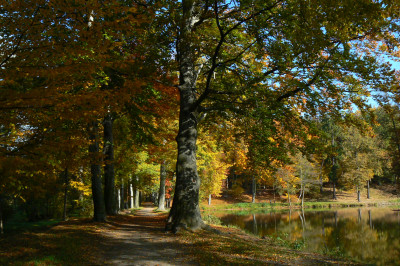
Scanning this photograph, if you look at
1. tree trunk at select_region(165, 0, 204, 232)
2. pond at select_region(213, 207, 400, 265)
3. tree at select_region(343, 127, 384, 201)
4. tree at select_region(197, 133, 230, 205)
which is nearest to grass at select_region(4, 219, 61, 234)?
tree trunk at select_region(165, 0, 204, 232)

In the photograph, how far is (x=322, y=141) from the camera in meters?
11.5

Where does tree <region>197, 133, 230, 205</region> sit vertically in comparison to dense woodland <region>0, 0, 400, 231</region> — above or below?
below

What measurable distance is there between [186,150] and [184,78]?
3049 millimetres

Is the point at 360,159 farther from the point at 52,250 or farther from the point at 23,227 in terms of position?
the point at 52,250

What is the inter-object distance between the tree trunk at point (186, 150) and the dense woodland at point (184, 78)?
0.04 m

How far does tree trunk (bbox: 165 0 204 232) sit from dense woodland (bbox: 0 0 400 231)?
0.04 m

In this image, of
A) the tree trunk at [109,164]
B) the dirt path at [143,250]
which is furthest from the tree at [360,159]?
the dirt path at [143,250]

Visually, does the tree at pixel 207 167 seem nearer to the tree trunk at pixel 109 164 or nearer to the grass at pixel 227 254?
the tree trunk at pixel 109 164

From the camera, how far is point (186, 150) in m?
10.8

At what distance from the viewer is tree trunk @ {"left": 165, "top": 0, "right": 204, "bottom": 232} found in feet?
32.3

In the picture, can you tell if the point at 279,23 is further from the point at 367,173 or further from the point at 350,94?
the point at 367,173

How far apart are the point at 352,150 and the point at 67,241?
51996 millimetres

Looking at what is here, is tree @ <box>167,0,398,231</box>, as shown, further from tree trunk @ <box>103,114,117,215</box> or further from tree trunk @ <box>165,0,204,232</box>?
tree trunk @ <box>103,114,117,215</box>

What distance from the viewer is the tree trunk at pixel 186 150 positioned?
9.86m
